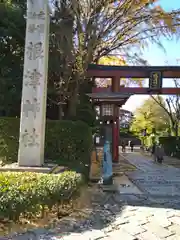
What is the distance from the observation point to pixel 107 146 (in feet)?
31.3

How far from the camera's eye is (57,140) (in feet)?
33.6

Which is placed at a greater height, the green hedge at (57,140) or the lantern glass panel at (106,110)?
the lantern glass panel at (106,110)

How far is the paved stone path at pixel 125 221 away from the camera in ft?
15.2

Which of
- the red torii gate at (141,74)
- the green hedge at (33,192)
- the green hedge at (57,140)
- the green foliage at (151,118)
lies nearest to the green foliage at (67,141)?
the green hedge at (57,140)

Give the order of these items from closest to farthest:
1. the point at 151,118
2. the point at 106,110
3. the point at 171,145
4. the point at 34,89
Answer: the point at 34,89, the point at 106,110, the point at 171,145, the point at 151,118

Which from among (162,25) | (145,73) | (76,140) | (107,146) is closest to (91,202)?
(107,146)

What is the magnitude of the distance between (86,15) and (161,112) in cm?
3012

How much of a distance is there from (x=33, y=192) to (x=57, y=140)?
545cm

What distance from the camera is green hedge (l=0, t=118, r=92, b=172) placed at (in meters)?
10.2

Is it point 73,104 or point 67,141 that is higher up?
point 73,104

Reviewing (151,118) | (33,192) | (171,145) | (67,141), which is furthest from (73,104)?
(151,118)

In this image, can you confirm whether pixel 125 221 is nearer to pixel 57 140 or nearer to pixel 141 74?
pixel 57 140

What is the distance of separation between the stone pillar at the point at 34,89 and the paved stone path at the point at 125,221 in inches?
90.2

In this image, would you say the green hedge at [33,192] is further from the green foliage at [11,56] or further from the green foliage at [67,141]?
the green foliage at [11,56]
